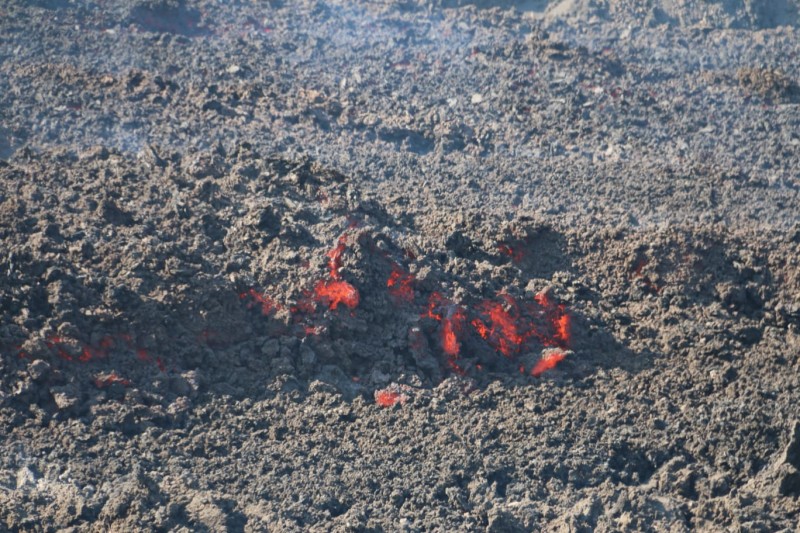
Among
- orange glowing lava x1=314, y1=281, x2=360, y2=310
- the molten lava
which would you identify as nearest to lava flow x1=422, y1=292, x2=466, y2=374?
the molten lava

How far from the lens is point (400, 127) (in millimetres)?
17016

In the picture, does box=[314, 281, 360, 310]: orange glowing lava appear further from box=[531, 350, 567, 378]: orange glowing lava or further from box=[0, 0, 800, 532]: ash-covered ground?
box=[531, 350, 567, 378]: orange glowing lava

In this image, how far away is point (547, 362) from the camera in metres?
11.3

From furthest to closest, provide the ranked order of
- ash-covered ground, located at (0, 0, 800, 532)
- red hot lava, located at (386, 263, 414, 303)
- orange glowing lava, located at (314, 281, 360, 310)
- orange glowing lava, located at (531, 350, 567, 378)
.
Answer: red hot lava, located at (386, 263, 414, 303) < orange glowing lava, located at (314, 281, 360, 310) < orange glowing lava, located at (531, 350, 567, 378) < ash-covered ground, located at (0, 0, 800, 532)

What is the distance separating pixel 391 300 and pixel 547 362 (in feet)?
5.67

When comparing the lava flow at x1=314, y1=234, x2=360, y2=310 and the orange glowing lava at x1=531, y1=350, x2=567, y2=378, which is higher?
the lava flow at x1=314, y1=234, x2=360, y2=310

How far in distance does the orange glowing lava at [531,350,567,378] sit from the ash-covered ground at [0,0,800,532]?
0.04 m

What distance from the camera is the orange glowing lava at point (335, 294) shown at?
11.4 meters

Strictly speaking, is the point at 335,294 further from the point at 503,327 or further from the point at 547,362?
the point at 547,362

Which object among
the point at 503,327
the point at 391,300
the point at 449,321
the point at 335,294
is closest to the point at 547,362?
the point at 503,327

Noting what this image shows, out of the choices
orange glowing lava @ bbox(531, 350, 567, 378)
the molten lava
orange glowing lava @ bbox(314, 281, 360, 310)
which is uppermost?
Result: orange glowing lava @ bbox(314, 281, 360, 310)

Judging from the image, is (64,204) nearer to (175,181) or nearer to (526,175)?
(175,181)

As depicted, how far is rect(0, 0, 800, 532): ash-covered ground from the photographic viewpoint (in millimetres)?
9555

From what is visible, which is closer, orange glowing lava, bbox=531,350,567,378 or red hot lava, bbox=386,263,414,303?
orange glowing lava, bbox=531,350,567,378
